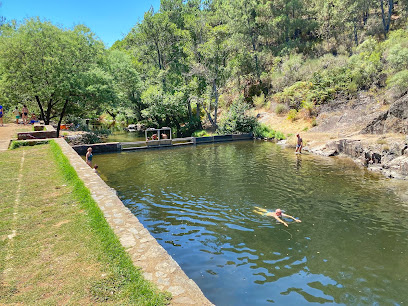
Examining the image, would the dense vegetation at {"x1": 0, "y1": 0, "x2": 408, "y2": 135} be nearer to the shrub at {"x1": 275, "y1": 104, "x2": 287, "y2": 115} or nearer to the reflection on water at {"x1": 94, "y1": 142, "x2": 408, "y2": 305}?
the shrub at {"x1": 275, "y1": 104, "x2": 287, "y2": 115}

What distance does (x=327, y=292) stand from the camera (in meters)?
5.94

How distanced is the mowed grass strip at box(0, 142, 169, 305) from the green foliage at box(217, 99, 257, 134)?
Answer: 24.2m

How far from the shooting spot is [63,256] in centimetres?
500

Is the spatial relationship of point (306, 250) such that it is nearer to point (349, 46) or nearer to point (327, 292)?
point (327, 292)

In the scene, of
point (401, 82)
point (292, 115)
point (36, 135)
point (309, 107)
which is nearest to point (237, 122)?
point (292, 115)

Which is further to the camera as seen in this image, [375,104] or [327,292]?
[375,104]

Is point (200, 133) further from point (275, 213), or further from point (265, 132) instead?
point (275, 213)

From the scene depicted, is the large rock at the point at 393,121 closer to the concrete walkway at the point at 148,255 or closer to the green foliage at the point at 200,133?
the green foliage at the point at 200,133

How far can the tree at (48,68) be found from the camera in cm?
2295

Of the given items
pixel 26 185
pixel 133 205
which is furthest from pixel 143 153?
pixel 26 185

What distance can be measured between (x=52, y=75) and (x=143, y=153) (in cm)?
1017

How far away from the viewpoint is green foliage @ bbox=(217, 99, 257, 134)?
103ft

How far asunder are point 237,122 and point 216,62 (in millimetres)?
7486

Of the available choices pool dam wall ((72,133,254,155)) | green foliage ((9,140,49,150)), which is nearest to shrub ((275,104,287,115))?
pool dam wall ((72,133,254,155))
